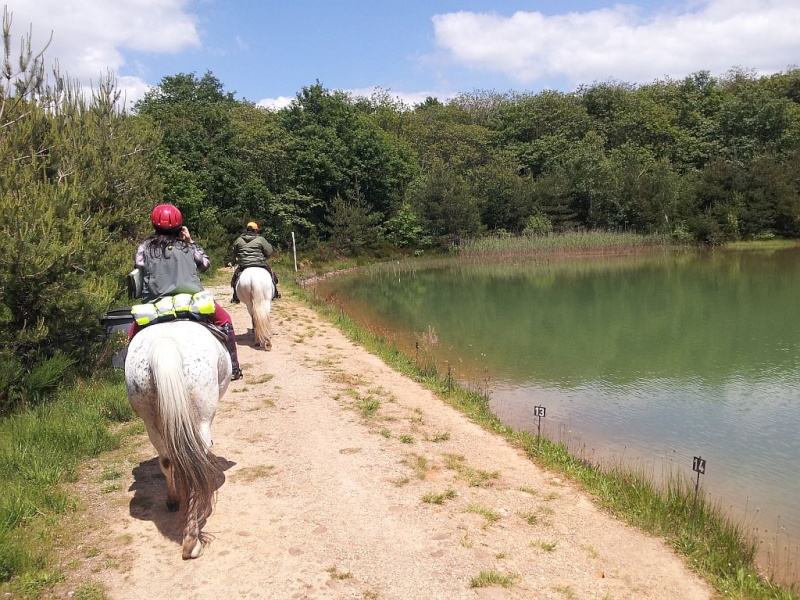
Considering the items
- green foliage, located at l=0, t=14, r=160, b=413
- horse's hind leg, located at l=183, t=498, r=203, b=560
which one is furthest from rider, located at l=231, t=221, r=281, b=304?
horse's hind leg, located at l=183, t=498, r=203, b=560

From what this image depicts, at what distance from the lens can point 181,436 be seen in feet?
11.8

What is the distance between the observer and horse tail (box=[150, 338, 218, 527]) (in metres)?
3.57

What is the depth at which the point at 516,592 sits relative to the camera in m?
3.31

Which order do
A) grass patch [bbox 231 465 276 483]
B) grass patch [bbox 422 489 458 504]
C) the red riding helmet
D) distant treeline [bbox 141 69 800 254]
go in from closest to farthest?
the red riding helmet < grass patch [bbox 422 489 458 504] < grass patch [bbox 231 465 276 483] < distant treeline [bbox 141 69 800 254]

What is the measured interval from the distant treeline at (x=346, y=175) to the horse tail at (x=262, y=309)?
1.97 meters

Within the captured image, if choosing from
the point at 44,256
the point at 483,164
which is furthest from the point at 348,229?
the point at 44,256

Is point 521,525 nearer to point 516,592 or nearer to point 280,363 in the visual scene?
point 516,592

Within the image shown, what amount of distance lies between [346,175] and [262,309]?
25.4 metres

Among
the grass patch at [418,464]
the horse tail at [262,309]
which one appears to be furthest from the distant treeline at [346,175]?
the grass patch at [418,464]

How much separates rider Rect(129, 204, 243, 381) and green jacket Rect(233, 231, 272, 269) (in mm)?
4974

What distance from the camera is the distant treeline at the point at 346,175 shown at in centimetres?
660

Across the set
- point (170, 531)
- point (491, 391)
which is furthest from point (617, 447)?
point (170, 531)

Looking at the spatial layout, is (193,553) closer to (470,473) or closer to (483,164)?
(470,473)

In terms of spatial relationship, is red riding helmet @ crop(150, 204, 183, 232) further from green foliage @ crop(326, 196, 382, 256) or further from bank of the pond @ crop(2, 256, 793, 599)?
green foliage @ crop(326, 196, 382, 256)
